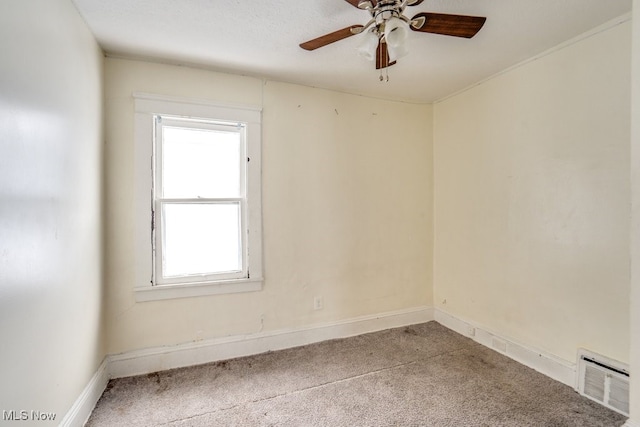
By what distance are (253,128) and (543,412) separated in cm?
286

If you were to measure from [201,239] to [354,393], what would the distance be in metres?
1.66

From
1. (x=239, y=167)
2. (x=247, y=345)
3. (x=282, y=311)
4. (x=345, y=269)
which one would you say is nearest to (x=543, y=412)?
(x=345, y=269)

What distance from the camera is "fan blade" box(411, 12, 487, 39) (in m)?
1.38

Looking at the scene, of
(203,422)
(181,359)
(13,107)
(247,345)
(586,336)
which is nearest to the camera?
(13,107)

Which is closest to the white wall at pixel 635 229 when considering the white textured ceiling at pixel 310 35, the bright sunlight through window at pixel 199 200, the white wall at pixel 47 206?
the white textured ceiling at pixel 310 35

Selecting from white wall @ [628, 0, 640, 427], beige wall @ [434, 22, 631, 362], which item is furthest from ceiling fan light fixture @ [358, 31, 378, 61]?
beige wall @ [434, 22, 631, 362]

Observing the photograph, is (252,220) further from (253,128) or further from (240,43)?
(240,43)

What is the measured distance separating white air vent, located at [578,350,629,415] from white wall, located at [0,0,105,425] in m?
3.04

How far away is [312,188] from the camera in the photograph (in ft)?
9.01

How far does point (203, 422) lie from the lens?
5.62ft

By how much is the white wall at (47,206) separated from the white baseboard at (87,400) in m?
0.05

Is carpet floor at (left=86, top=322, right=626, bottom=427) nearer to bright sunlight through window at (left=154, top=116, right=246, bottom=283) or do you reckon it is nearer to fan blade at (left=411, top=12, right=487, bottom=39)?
bright sunlight through window at (left=154, top=116, right=246, bottom=283)

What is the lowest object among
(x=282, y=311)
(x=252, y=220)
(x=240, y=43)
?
(x=282, y=311)

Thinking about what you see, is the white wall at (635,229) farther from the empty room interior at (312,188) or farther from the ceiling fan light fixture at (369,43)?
the ceiling fan light fixture at (369,43)
